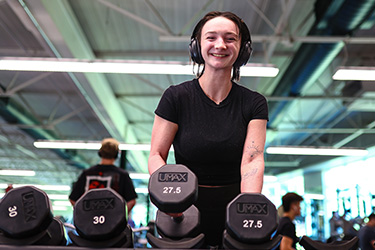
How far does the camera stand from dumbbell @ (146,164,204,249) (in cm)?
92

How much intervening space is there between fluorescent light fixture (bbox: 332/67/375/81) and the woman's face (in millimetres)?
4014

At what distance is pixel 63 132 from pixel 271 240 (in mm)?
12001

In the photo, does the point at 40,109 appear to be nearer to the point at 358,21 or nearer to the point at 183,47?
the point at 183,47

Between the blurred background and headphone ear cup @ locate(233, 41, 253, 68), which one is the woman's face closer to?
headphone ear cup @ locate(233, 41, 253, 68)

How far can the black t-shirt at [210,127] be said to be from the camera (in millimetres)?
1176

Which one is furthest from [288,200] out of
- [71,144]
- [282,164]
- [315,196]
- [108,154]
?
[282,164]

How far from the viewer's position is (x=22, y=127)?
1027cm

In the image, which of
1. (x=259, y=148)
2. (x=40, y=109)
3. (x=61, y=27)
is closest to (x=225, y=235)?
(x=259, y=148)

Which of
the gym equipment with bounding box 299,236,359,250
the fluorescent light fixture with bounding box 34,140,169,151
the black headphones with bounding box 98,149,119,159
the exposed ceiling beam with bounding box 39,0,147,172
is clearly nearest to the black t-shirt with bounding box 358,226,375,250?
the black headphones with bounding box 98,149,119,159

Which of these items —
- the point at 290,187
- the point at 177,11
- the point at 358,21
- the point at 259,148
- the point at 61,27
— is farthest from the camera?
the point at 290,187

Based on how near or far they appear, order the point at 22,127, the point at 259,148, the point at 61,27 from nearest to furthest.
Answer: the point at 259,148 < the point at 61,27 < the point at 22,127

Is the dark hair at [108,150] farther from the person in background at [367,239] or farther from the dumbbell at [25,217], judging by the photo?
the person in background at [367,239]

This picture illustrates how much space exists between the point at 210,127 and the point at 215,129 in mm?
16

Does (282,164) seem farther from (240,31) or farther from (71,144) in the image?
(240,31)
